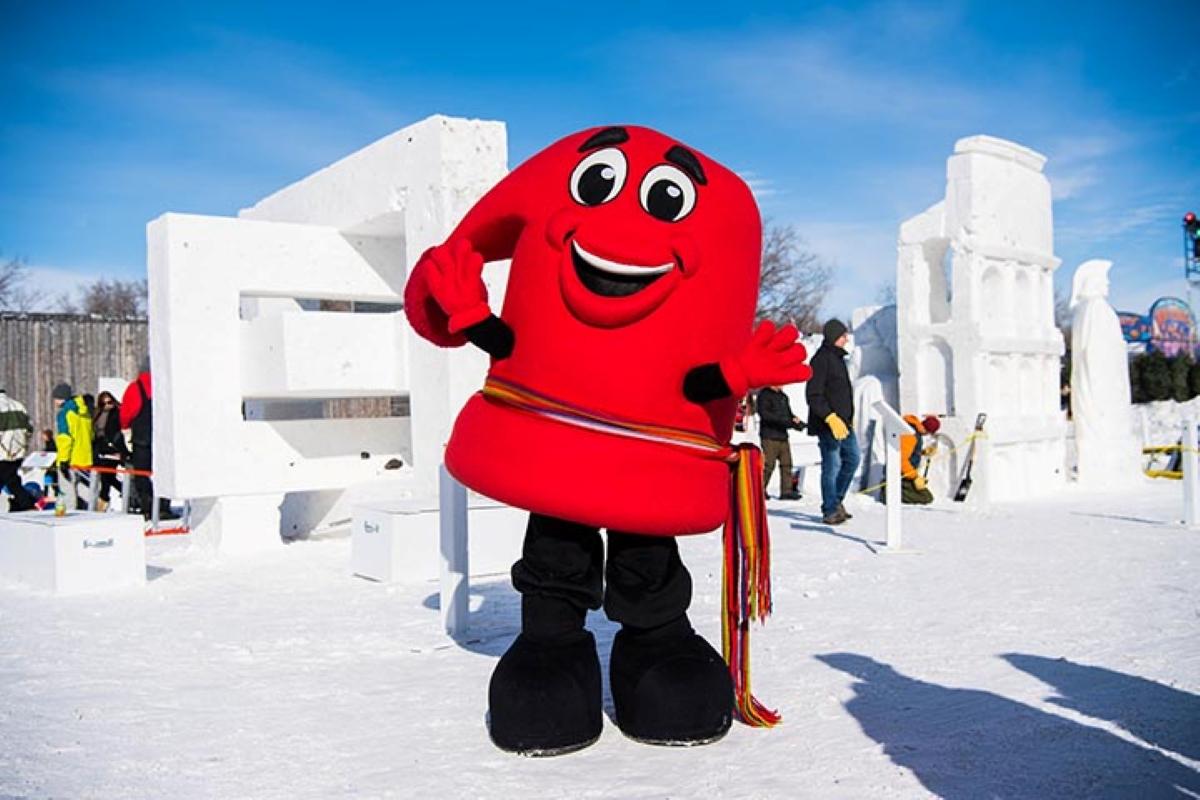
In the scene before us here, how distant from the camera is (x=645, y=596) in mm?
3457

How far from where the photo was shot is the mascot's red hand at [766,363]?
10.5 feet

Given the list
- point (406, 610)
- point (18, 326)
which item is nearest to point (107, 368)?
point (18, 326)

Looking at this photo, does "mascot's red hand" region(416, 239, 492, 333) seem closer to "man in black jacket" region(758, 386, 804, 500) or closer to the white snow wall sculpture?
the white snow wall sculpture

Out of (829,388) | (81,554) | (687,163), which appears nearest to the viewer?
(687,163)

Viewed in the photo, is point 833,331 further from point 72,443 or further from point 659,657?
point 72,443

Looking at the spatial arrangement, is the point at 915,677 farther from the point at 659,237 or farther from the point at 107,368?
the point at 107,368

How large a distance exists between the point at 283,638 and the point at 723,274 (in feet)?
9.57

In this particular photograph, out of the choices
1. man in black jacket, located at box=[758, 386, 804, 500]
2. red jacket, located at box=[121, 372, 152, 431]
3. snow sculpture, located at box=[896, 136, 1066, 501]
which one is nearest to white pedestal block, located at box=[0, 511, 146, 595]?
red jacket, located at box=[121, 372, 152, 431]

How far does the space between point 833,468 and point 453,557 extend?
4833mm

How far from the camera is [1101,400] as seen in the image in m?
12.6

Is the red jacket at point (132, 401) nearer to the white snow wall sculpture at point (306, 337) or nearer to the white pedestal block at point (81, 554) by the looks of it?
the white snow wall sculpture at point (306, 337)

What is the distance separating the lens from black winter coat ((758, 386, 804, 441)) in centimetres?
1076

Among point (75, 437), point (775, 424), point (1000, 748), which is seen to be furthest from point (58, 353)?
point (1000, 748)

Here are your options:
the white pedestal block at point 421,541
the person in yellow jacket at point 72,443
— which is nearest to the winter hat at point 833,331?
the white pedestal block at point 421,541
